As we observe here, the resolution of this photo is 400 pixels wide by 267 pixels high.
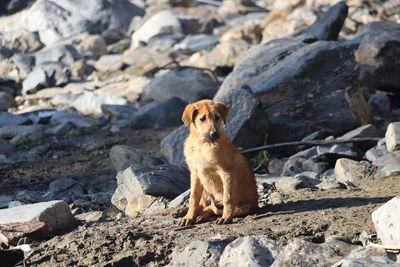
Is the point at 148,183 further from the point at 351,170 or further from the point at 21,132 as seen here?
the point at 21,132

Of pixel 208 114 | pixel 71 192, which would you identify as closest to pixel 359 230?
pixel 208 114

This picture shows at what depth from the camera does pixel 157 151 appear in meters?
13.2

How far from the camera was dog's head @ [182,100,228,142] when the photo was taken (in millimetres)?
6844

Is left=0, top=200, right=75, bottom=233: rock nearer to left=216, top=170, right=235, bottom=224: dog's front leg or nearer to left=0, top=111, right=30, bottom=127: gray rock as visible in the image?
left=216, top=170, right=235, bottom=224: dog's front leg

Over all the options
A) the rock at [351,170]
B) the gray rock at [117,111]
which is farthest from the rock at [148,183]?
the gray rock at [117,111]

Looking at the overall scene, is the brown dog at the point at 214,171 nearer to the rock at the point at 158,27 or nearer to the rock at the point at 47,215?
the rock at the point at 47,215

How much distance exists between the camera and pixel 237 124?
11.3m

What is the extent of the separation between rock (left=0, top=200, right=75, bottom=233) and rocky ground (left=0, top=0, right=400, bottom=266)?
0.06 ft

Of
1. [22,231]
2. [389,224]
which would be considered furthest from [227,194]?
[22,231]

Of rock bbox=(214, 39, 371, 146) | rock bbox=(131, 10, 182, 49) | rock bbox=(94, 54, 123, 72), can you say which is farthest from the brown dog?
rock bbox=(131, 10, 182, 49)

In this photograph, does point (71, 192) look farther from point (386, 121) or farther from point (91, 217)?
point (386, 121)

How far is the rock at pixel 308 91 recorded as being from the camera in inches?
483

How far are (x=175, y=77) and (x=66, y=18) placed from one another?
1359 cm

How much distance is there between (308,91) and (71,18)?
2033 centimetres
